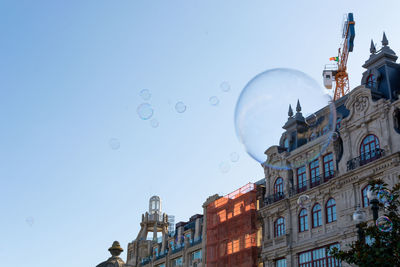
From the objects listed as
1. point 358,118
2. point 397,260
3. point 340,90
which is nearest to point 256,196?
point 358,118

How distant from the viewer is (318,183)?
42.5m

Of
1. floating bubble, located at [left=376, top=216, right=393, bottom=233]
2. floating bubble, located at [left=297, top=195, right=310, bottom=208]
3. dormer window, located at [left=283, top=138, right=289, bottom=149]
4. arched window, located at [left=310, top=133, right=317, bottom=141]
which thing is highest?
dormer window, located at [left=283, top=138, right=289, bottom=149]

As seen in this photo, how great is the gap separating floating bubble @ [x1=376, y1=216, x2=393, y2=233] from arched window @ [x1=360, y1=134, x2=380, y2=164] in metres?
17.9

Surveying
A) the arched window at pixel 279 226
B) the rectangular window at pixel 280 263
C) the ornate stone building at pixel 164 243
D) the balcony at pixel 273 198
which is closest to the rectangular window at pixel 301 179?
the balcony at pixel 273 198

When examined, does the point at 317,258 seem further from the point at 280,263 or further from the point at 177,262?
the point at 177,262

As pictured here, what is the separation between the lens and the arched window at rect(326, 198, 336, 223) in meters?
40.4

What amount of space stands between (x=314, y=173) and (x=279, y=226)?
5364 mm

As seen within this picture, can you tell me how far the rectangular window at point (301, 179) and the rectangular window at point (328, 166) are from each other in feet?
7.65

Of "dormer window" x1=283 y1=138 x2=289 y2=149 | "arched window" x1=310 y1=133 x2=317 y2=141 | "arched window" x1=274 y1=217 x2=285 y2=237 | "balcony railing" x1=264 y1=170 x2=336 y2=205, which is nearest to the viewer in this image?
"balcony railing" x1=264 y1=170 x2=336 y2=205

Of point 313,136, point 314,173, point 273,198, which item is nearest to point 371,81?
point 313,136

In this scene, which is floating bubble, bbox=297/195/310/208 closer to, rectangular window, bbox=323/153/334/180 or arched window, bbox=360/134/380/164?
rectangular window, bbox=323/153/334/180

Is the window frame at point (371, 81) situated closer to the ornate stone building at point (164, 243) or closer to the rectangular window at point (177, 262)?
the ornate stone building at point (164, 243)

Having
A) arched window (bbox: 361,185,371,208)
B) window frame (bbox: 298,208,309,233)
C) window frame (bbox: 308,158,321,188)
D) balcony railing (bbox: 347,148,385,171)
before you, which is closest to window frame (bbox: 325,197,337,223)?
window frame (bbox: 308,158,321,188)

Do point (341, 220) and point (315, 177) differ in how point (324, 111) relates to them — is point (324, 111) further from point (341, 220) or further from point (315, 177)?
point (341, 220)
